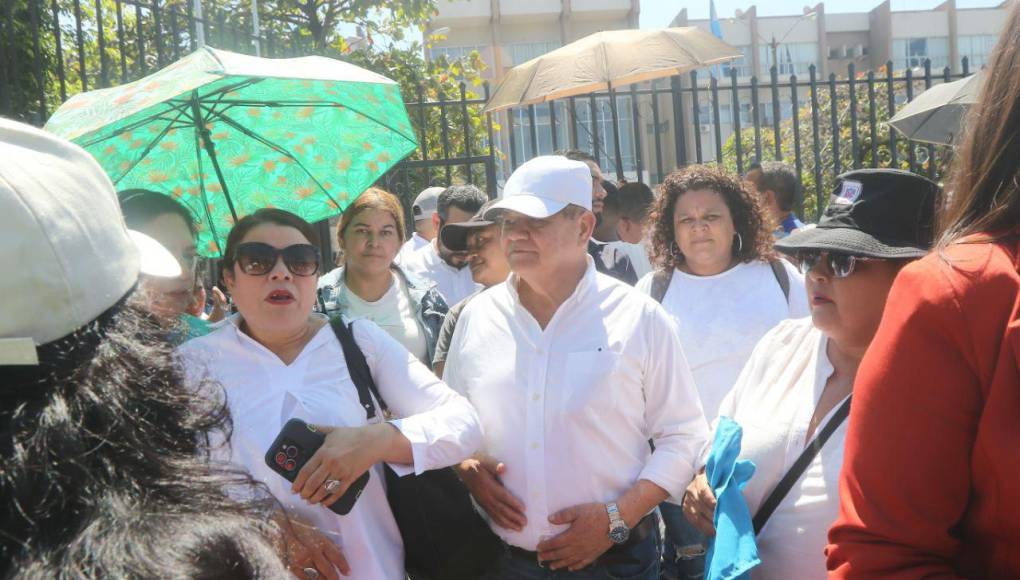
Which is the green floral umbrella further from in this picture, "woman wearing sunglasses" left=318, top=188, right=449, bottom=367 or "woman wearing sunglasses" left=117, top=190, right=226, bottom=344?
"woman wearing sunglasses" left=318, top=188, right=449, bottom=367

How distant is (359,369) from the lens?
2668 millimetres

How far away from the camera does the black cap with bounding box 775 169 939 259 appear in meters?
2.09

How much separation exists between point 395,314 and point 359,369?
4.64 ft

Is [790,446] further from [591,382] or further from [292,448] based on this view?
[292,448]

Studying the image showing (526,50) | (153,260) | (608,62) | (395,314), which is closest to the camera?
(153,260)

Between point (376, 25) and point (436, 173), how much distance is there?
181 cm

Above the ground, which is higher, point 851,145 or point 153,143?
point 153,143

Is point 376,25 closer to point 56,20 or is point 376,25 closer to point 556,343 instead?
point 56,20

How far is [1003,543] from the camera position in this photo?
1.28 meters

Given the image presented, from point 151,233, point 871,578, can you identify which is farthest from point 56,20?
point 871,578

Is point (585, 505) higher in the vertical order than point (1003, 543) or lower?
lower

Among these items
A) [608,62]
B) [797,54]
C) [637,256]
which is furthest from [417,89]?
[797,54]

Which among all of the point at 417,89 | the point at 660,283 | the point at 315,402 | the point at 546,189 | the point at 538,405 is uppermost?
the point at 417,89

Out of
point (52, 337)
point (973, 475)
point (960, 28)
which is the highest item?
point (960, 28)
